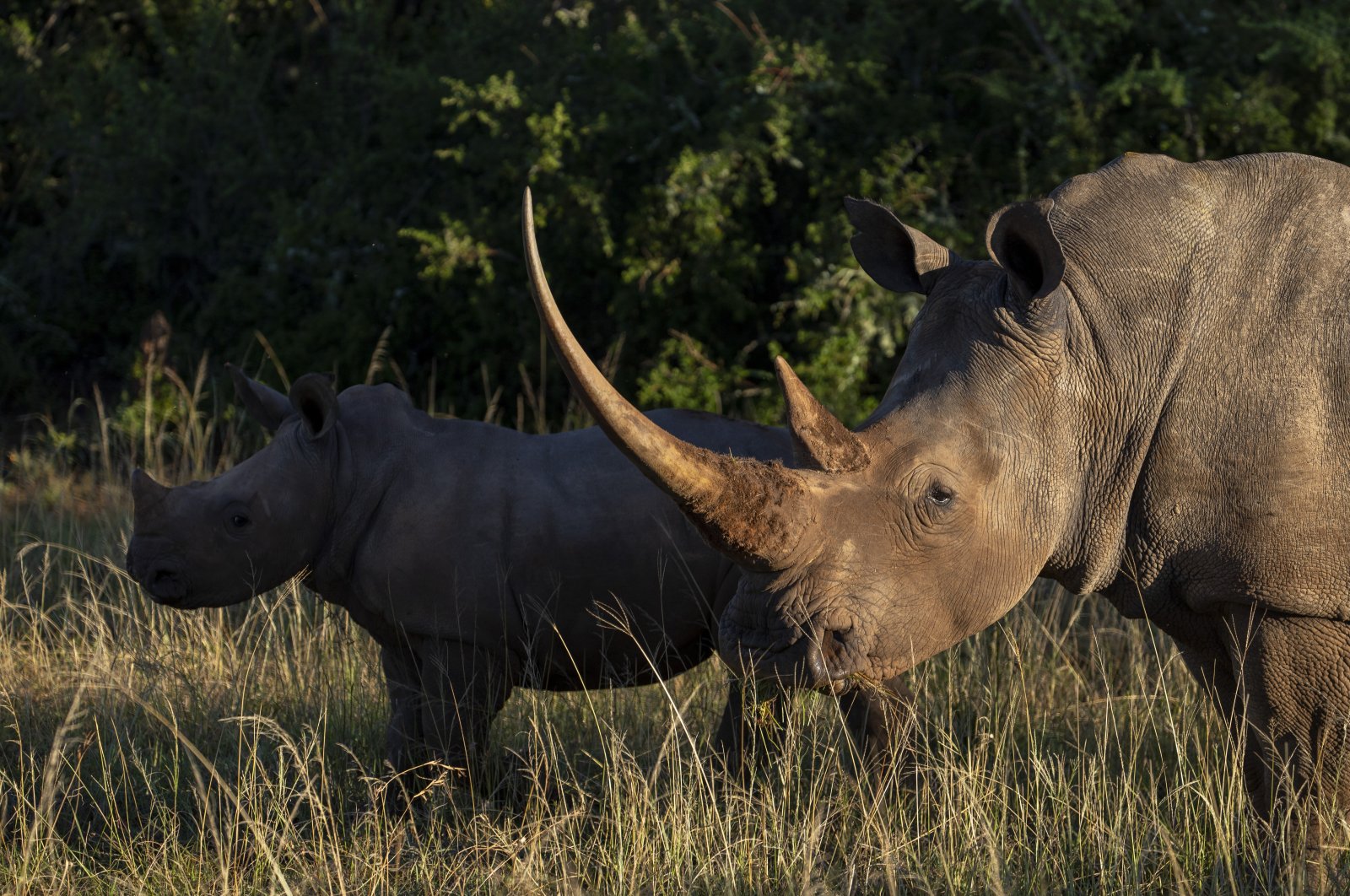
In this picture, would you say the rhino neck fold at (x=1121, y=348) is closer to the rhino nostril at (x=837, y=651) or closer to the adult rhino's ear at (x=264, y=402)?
the rhino nostril at (x=837, y=651)

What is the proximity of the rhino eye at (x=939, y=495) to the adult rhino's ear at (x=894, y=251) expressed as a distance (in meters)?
0.69

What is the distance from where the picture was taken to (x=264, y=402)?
5.50 meters

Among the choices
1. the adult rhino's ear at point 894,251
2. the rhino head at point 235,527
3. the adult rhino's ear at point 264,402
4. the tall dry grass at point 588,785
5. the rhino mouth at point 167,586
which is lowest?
the tall dry grass at point 588,785

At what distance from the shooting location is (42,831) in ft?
15.3

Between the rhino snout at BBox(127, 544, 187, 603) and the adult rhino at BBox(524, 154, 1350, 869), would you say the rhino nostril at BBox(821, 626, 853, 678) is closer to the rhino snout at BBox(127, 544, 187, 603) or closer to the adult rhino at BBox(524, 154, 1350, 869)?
the adult rhino at BBox(524, 154, 1350, 869)

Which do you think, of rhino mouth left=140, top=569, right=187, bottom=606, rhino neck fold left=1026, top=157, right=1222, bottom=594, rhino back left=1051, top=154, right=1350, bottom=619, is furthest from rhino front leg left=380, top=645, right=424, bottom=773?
rhino back left=1051, top=154, right=1350, bottom=619

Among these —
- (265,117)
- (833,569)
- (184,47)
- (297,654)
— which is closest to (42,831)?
(297,654)

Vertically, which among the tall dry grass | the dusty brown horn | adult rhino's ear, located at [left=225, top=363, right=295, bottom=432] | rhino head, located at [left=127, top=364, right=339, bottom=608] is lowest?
the tall dry grass

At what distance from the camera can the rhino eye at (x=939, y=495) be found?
3.62 m

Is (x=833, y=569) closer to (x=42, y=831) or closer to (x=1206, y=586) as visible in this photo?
(x=1206, y=586)

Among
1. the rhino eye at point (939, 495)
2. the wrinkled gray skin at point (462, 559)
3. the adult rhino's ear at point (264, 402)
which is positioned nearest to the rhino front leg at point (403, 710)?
the wrinkled gray skin at point (462, 559)

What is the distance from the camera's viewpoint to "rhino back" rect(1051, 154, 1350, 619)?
12.0 ft

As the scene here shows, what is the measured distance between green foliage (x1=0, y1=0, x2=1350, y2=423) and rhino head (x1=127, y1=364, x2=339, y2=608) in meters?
3.29

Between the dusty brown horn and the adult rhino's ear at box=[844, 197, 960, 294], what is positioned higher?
the adult rhino's ear at box=[844, 197, 960, 294]
